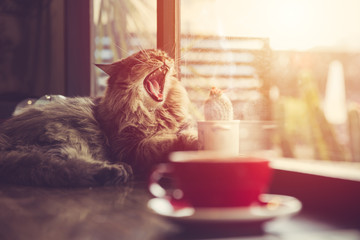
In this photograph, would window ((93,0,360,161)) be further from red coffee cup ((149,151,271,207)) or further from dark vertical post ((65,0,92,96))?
dark vertical post ((65,0,92,96))

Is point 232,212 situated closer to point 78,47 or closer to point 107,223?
point 107,223

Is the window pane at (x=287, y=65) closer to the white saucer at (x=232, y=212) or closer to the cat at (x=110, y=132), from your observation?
the cat at (x=110, y=132)

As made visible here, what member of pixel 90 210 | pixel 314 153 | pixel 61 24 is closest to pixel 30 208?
pixel 90 210

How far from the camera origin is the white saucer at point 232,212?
0.45m

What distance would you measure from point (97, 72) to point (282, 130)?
1.67m

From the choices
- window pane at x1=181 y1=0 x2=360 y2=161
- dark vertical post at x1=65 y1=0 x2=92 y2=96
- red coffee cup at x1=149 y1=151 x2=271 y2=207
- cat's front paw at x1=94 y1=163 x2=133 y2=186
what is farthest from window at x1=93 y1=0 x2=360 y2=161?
dark vertical post at x1=65 y1=0 x2=92 y2=96

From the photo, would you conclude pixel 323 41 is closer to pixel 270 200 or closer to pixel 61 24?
pixel 270 200

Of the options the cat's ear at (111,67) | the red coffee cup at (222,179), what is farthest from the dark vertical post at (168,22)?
the red coffee cup at (222,179)

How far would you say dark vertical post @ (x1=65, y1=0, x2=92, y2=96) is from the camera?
2.63 m

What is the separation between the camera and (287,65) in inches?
46.1

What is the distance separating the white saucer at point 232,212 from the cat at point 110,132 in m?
0.45

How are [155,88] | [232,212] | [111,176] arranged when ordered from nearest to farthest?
1. [232,212]
2. [111,176]
3. [155,88]

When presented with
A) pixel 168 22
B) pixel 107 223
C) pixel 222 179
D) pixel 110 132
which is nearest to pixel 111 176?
pixel 110 132

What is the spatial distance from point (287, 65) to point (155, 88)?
Answer: 0.38 m
